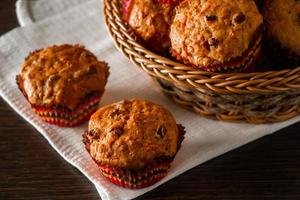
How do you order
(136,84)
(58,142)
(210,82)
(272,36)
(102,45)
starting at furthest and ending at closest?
(102,45) → (136,84) → (58,142) → (272,36) → (210,82)

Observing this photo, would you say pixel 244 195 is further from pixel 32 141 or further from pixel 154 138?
pixel 32 141

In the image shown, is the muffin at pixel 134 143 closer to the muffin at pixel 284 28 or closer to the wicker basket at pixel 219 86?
the wicker basket at pixel 219 86

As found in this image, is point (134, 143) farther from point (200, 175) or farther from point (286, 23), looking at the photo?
point (286, 23)

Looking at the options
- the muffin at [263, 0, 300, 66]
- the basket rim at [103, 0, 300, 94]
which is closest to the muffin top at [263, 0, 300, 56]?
the muffin at [263, 0, 300, 66]

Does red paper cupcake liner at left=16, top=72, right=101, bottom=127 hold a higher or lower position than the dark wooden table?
higher

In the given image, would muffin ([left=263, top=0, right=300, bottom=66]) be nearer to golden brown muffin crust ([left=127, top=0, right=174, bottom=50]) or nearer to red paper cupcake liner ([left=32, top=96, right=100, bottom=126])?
golden brown muffin crust ([left=127, top=0, right=174, bottom=50])

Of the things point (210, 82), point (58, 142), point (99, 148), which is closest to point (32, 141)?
point (58, 142)
